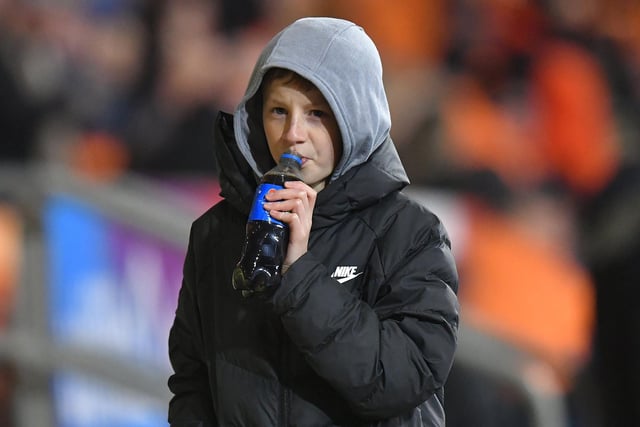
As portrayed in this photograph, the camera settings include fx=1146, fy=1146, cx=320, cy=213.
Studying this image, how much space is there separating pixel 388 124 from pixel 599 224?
9.05 feet

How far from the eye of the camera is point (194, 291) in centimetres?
140

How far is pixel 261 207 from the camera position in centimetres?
119

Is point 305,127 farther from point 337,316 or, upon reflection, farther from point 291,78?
point 337,316

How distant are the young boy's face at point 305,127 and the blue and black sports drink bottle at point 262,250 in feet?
0.31

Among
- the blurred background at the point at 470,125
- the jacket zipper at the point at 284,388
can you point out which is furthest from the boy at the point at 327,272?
the blurred background at the point at 470,125

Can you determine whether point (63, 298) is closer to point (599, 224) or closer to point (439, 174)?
point (439, 174)

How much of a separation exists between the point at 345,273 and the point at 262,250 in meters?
0.14

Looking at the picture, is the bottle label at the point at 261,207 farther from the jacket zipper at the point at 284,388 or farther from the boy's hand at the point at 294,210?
the jacket zipper at the point at 284,388

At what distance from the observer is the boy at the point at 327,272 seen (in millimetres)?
1197

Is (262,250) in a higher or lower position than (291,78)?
lower

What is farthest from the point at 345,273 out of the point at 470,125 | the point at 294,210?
the point at 470,125

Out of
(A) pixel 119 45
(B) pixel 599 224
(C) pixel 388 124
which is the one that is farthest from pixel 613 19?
(C) pixel 388 124

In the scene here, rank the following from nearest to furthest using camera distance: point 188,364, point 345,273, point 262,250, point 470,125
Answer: point 262,250, point 345,273, point 188,364, point 470,125

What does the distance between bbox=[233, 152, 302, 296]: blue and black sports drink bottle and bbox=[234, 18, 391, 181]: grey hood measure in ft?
0.42
